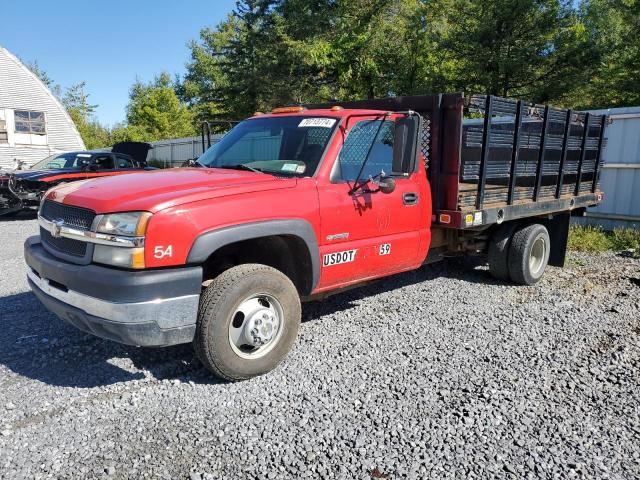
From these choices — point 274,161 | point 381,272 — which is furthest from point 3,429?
point 381,272

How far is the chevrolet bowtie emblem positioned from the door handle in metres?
2.81

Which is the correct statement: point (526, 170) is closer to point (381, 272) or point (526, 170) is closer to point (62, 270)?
point (381, 272)

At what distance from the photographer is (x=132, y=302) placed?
3.03 meters

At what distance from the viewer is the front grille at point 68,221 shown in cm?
332

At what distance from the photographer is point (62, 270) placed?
10.9 ft

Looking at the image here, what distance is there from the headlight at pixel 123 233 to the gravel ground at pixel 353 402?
986 mm

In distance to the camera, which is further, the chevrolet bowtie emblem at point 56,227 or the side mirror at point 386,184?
the side mirror at point 386,184

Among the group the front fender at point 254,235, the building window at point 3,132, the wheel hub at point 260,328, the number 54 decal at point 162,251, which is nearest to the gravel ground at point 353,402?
the wheel hub at point 260,328

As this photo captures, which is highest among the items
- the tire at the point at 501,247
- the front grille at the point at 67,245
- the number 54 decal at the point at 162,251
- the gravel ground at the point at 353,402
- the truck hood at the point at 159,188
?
the truck hood at the point at 159,188

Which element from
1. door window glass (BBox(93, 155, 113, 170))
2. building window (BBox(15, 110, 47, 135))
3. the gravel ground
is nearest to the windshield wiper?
the gravel ground

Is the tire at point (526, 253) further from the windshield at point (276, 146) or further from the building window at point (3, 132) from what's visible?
the building window at point (3, 132)

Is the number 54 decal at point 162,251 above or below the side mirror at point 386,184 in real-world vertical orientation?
below

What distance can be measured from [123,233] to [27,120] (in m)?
28.9

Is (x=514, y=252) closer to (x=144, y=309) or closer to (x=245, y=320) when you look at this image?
(x=245, y=320)
